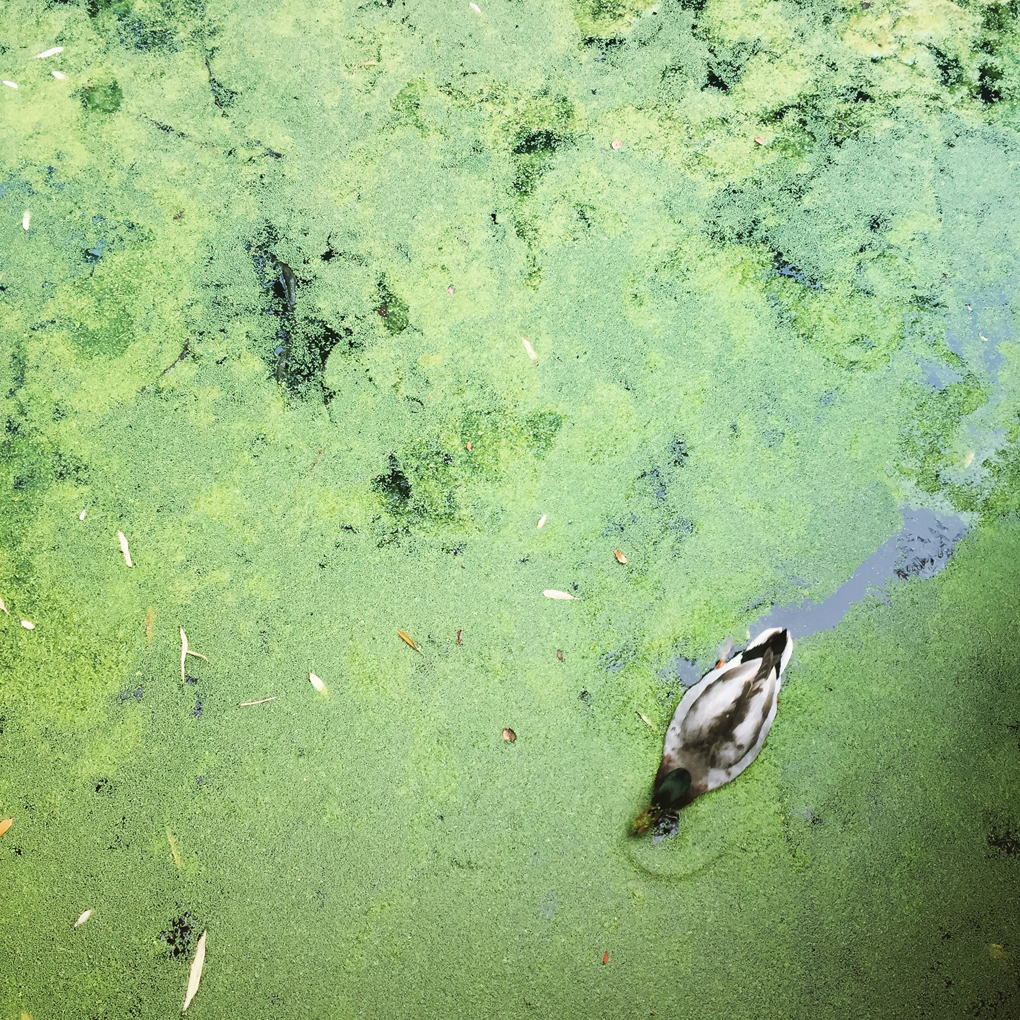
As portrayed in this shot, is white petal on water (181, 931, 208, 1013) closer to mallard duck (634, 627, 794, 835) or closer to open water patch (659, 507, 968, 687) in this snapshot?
mallard duck (634, 627, 794, 835)

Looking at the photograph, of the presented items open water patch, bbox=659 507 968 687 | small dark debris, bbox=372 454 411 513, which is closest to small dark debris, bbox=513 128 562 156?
small dark debris, bbox=372 454 411 513

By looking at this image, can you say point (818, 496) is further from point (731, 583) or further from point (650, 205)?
point (650, 205)

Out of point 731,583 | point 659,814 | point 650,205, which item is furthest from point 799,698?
point 650,205

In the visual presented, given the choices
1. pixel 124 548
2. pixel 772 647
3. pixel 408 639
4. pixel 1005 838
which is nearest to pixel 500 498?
pixel 408 639

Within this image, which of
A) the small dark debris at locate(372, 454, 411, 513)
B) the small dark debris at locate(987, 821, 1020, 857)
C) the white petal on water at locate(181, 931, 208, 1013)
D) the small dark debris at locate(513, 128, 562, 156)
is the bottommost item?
the white petal on water at locate(181, 931, 208, 1013)

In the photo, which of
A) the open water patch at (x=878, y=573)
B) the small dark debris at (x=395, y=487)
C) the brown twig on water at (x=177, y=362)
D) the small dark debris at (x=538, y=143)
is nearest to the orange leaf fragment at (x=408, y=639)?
the small dark debris at (x=395, y=487)

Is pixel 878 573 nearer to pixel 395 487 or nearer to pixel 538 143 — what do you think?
pixel 395 487
